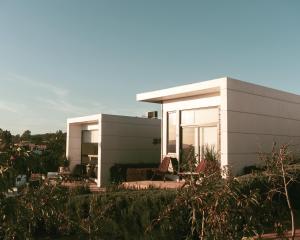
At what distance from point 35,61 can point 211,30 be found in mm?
6274

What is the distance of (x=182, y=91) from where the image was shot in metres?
14.6

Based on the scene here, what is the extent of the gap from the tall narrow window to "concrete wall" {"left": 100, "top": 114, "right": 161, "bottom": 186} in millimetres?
4147

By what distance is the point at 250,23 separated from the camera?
41.2 ft

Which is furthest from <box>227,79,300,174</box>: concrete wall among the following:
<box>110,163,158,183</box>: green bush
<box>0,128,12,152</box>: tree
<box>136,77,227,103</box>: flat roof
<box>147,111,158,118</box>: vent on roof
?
<box>0,128,12,152</box>: tree

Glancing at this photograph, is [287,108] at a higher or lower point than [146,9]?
lower

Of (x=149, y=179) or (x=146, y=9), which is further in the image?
(x=149, y=179)

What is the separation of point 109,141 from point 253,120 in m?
8.03

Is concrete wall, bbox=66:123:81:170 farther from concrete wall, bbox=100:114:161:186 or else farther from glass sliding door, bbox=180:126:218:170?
glass sliding door, bbox=180:126:218:170

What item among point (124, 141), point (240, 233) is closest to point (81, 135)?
point (124, 141)

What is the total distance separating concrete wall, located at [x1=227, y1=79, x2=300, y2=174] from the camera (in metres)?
13.0

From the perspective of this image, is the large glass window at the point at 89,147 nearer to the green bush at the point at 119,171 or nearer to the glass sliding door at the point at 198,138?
the green bush at the point at 119,171

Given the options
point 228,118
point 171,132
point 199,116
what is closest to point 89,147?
point 171,132

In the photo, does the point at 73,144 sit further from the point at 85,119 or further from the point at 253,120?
the point at 253,120

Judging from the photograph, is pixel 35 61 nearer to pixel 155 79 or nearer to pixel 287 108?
pixel 155 79
